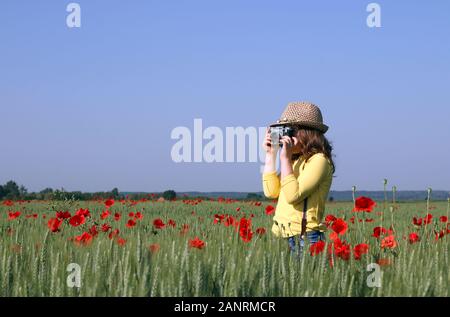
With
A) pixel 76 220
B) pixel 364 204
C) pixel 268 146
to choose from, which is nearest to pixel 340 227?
pixel 364 204

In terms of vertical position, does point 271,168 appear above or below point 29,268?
above

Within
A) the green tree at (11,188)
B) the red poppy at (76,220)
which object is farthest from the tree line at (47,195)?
the red poppy at (76,220)

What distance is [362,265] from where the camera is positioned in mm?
2982

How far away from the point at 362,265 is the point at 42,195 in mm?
16102

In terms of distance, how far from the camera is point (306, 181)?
12.5ft

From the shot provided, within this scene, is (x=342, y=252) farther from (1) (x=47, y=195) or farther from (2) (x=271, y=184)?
(1) (x=47, y=195)

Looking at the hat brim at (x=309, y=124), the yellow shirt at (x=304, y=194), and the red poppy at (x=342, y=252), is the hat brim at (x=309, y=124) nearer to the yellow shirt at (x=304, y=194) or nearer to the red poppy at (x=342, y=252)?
the yellow shirt at (x=304, y=194)

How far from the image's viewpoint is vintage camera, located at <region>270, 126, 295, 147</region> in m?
3.96

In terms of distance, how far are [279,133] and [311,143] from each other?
0.23 metres

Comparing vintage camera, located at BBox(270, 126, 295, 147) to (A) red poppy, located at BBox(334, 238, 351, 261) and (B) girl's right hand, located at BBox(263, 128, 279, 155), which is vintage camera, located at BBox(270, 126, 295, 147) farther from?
(A) red poppy, located at BBox(334, 238, 351, 261)

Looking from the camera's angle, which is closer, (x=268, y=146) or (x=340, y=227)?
(x=340, y=227)

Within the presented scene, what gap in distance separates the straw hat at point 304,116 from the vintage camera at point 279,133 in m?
0.04
